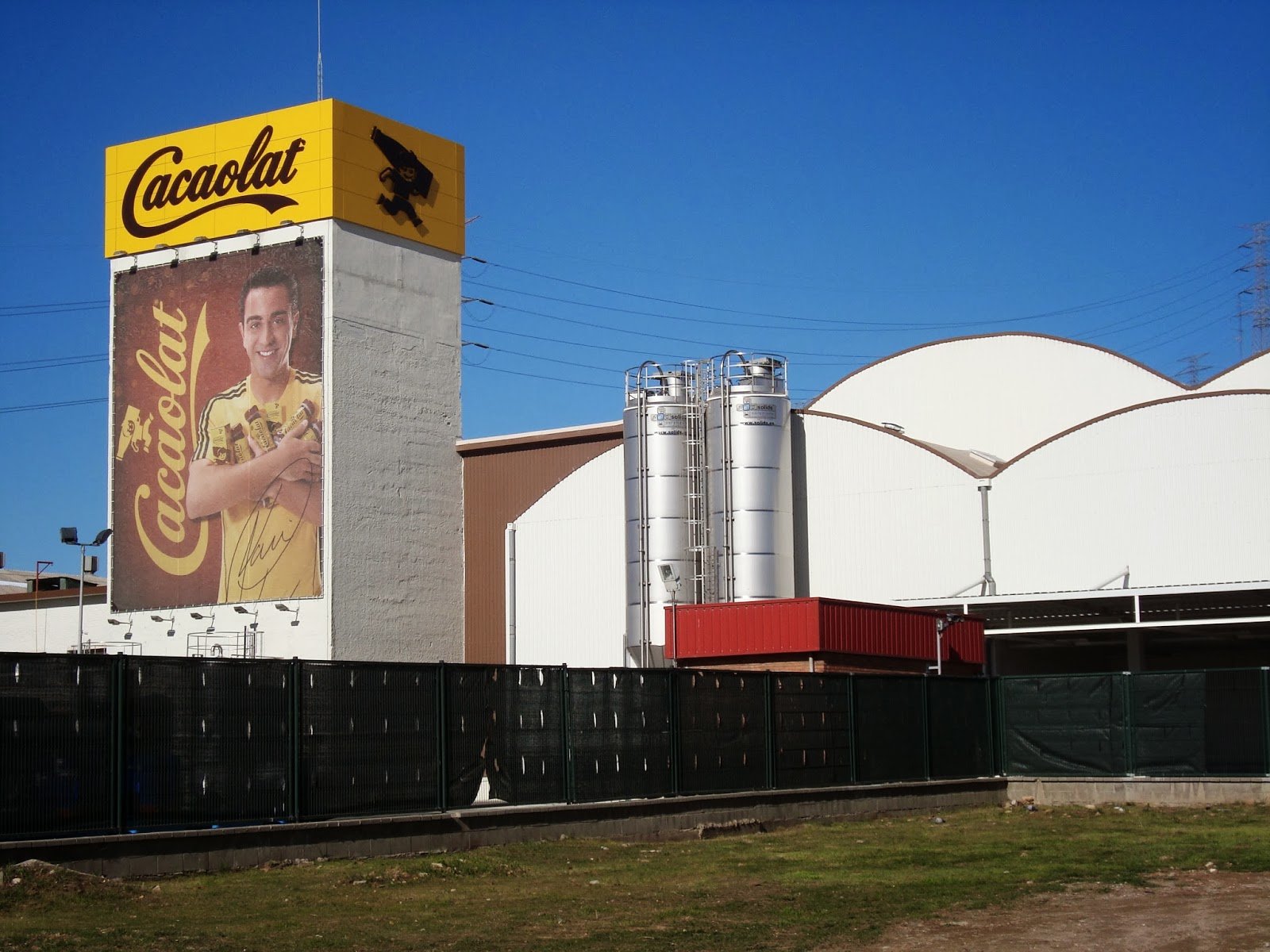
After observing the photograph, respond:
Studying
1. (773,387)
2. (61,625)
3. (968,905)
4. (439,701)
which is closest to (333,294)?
(773,387)

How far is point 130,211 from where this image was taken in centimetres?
5484

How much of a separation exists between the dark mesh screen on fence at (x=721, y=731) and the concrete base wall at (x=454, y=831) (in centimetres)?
40

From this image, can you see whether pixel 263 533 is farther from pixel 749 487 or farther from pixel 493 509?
pixel 749 487

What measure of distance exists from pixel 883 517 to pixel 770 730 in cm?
1909

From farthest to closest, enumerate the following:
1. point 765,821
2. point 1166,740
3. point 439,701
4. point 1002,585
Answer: point 1002,585 → point 1166,740 → point 765,821 → point 439,701

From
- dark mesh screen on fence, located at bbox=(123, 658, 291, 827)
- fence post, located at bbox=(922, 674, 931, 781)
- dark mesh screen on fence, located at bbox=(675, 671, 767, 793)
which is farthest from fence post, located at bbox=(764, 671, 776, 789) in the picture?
dark mesh screen on fence, located at bbox=(123, 658, 291, 827)

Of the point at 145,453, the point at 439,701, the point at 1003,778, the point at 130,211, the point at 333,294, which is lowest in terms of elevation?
the point at 1003,778

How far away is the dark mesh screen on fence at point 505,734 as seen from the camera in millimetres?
21875

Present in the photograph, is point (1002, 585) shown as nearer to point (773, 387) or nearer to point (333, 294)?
point (773, 387)

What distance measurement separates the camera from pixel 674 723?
25312 millimetres

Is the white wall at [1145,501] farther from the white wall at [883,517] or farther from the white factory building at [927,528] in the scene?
the white wall at [883,517]

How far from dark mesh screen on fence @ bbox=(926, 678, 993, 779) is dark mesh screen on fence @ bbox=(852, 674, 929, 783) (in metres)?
0.50

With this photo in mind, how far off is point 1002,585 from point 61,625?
120ft

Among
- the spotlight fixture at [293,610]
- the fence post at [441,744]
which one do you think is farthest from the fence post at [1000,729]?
the spotlight fixture at [293,610]
